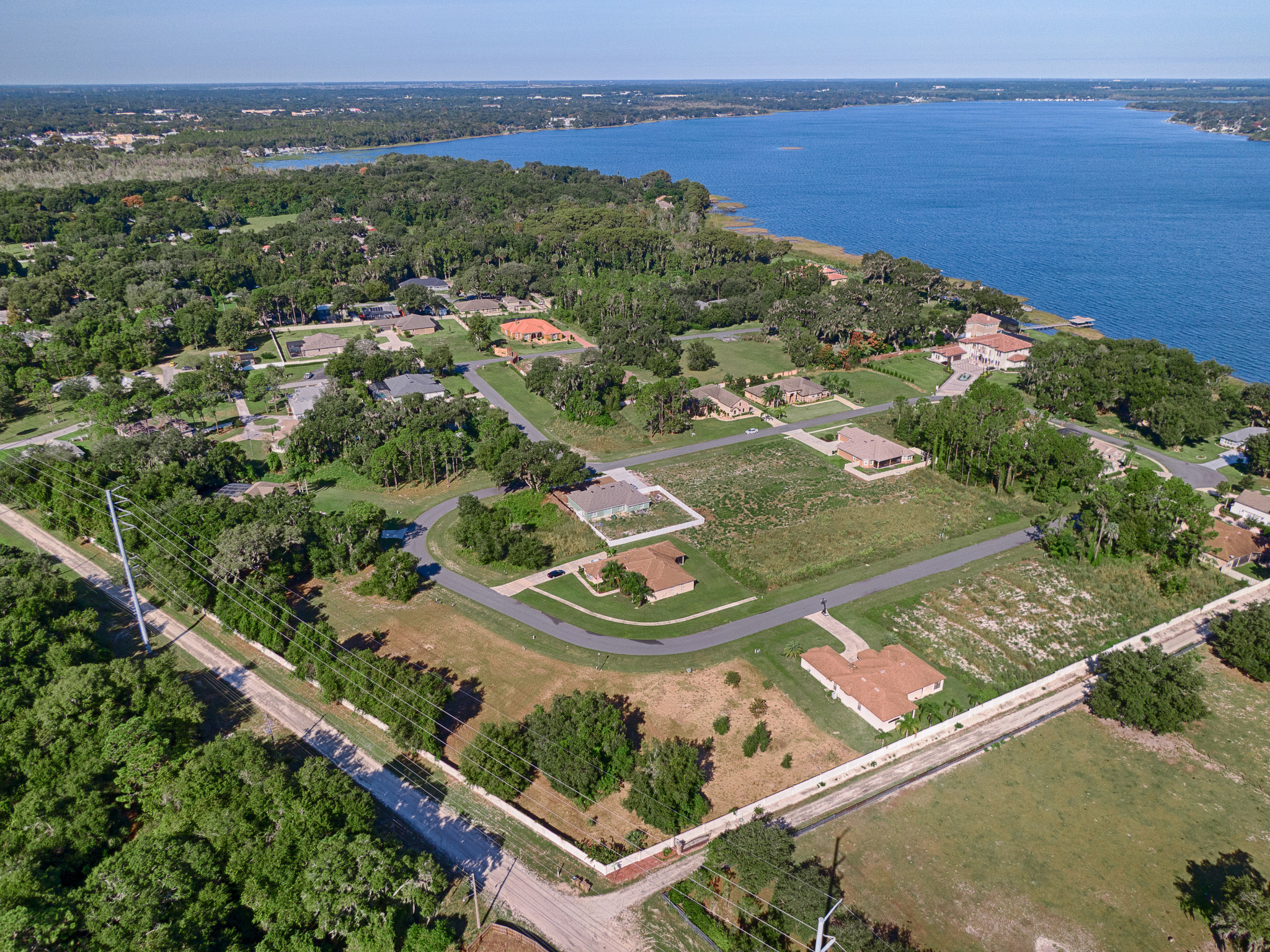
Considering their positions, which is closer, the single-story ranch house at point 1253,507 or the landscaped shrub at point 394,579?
the landscaped shrub at point 394,579

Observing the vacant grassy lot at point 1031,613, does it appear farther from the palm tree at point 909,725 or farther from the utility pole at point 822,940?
the utility pole at point 822,940

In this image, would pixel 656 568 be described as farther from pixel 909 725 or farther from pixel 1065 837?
pixel 1065 837

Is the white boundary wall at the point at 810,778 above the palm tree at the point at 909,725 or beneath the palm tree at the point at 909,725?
beneath

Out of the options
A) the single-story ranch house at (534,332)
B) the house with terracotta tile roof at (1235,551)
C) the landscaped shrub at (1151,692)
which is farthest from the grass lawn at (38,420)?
the house with terracotta tile roof at (1235,551)

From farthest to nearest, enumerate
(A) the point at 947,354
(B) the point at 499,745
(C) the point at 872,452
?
(A) the point at 947,354, (C) the point at 872,452, (B) the point at 499,745

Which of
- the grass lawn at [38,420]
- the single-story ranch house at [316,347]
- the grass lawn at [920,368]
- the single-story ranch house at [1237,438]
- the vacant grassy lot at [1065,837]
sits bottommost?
the vacant grassy lot at [1065,837]

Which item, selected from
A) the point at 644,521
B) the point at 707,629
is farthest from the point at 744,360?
the point at 707,629

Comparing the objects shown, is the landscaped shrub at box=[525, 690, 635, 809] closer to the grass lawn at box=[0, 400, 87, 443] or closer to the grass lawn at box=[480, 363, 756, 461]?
the grass lawn at box=[480, 363, 756, 461]

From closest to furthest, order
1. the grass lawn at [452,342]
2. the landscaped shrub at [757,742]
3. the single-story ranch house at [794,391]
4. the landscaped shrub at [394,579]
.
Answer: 1. the landscaped shrub at [757,742]
2. the landscaped shrub at [394,579]
3. the single-story ranch house at [794,391]
4. the grass lawn at [452,342]
